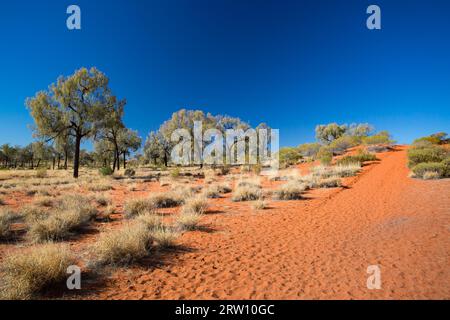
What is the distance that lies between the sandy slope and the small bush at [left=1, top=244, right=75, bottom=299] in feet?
2.86

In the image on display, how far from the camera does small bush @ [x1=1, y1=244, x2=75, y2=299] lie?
3.76 m

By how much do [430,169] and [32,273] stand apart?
59.8ft

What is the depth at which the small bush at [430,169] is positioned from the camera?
1326 centimetres

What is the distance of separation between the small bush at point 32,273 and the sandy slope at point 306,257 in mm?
871

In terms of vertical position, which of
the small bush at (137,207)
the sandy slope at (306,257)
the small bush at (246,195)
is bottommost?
the sandy slope at (306,257)

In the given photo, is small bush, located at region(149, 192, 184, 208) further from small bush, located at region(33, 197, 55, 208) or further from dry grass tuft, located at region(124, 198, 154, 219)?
small bush, located at region(33, 197, 55, 208)

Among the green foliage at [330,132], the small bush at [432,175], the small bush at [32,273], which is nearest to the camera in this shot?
the small bush at [32,273]

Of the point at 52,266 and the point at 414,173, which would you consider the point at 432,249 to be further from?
the point at 414,173

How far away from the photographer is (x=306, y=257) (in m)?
5.32

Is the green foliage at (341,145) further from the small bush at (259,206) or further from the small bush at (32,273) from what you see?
the small bush at (32,273)

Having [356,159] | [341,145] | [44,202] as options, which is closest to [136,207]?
[44,202]

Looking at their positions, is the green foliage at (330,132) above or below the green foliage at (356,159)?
above

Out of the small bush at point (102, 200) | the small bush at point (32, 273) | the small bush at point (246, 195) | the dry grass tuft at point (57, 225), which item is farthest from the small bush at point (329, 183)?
the small bush at point (32, 273)
